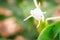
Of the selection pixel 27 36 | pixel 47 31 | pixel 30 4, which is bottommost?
pixel 47 31

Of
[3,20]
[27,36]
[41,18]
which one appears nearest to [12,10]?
[3,20]

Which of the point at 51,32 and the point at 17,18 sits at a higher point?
the point at 17,18

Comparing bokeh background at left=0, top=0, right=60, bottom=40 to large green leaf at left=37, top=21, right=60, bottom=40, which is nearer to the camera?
large green leaf at left=37, top=21, right=60, bottom=40

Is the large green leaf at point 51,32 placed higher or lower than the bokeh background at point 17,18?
lower

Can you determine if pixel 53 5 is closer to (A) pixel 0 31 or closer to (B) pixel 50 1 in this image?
(B) pixel 50 1

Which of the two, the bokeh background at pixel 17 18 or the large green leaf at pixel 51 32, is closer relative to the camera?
the large green leaf at pixel 51 32

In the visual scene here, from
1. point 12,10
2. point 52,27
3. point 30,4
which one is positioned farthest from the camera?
point 12,10

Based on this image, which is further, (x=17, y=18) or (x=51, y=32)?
(x=17, y=18)

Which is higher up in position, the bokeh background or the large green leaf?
the bokeh background
